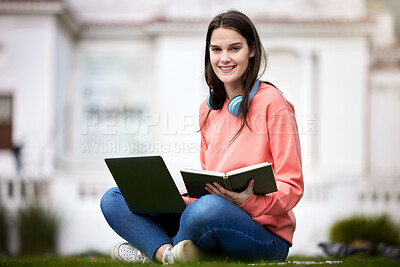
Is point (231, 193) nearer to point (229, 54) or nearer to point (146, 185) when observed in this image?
point (146, 185)

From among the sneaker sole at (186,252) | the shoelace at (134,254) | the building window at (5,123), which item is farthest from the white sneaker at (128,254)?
the building window at (5,123)

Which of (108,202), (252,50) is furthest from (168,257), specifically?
(252,50)

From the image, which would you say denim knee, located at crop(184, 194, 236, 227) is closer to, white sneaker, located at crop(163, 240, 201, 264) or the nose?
white sneaker, located at crop(163, 240, 201, 264)

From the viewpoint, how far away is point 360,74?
1462cm

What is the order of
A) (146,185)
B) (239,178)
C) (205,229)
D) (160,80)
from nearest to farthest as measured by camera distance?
(239,178) < (205,229) < (146,185) < (160,80)

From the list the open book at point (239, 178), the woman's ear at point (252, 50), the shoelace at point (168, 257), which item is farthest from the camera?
the woman's ear at point (252, 50)

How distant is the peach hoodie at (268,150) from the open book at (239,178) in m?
0.09

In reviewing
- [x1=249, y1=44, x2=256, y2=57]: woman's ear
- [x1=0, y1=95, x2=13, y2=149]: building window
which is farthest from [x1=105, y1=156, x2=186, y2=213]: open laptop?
[x1=0, y1=95, x2=13, y2=149]: building window

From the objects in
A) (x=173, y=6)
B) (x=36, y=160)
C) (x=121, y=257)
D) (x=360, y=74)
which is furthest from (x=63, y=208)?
(x=121, y=257)

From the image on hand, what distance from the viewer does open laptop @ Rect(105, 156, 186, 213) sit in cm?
319

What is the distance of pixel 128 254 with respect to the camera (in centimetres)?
350

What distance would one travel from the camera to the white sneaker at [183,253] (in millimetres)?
3111

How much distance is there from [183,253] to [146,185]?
0.40 meters

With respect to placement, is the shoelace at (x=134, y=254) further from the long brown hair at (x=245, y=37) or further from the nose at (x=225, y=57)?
the nose at (x=225, y=57)
